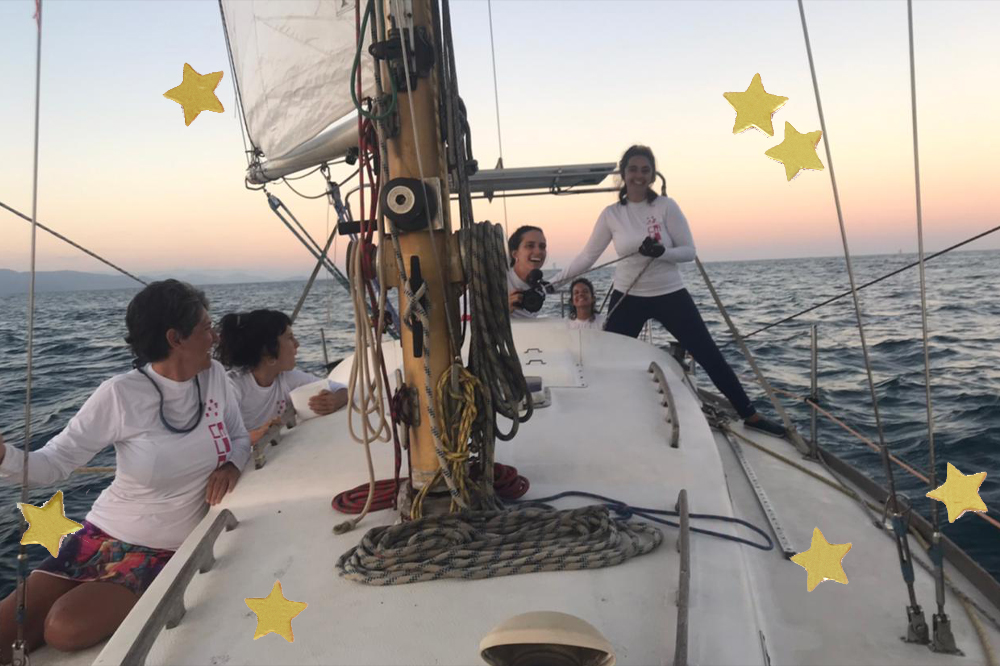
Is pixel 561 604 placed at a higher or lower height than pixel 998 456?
higher

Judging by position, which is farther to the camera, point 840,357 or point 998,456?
point 840,357

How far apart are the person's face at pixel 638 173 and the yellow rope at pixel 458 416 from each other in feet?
8.06

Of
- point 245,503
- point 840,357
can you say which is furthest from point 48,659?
point 840,357

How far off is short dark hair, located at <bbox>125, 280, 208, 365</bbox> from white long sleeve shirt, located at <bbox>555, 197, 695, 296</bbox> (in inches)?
96.4

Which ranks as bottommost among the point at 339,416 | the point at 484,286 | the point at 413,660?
the point at 413,660

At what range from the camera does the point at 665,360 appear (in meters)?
3.72

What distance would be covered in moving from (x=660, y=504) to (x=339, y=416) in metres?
1.55

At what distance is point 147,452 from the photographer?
2.01 metres

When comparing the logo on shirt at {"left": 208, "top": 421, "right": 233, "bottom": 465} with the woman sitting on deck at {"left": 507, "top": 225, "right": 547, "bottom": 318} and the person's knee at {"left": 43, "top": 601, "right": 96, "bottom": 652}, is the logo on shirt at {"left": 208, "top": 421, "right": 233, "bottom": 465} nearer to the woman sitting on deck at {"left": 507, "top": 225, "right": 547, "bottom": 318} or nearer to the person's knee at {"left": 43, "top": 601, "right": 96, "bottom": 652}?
the person's knee at {"left": 43, "top": 601, "right": 96, "bottom": 652}

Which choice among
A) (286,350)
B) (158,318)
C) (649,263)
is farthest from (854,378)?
(158,318)

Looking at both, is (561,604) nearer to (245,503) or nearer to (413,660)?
(413,660)

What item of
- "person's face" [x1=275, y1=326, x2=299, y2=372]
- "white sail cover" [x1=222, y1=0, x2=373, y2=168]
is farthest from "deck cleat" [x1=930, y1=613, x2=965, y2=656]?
"white sail cover" [x1=222, y1=0, x2=373, y2=168]

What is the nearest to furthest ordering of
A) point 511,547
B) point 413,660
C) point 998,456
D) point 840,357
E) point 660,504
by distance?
point 413,660 → point 511,547 → point 660,504 → point 998,456 → point 840,357


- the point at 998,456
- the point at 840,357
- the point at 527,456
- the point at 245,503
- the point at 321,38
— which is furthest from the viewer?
the point at 840,357
